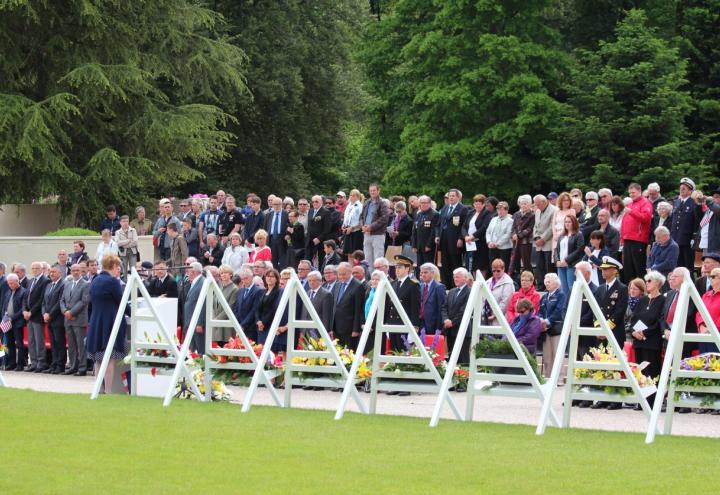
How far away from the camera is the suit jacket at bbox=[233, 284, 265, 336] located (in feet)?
71.7

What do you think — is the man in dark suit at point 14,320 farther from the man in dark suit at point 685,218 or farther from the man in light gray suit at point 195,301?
the man in dark suit at point 685,218

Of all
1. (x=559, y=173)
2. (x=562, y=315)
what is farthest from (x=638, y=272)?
(x=559, y=173)

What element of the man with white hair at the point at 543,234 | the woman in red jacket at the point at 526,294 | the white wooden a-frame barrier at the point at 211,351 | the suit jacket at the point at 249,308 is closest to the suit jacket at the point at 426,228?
the man with white hair at the point at 543,234

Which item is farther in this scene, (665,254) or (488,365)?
(665,254)

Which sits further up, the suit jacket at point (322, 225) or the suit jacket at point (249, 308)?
the suit jacket at point (322, 225)

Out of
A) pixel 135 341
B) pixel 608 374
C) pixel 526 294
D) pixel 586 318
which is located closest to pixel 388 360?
pixel 608 374

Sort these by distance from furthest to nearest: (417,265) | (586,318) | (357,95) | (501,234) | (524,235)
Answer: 1. (357,95)
2. (417,265)
3. (501,234)
4. (524,235)
5. (586,318)

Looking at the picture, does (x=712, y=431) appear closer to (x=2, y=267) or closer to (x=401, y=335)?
(x=401, y=335)

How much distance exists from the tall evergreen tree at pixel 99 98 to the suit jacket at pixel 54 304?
11.7 metres

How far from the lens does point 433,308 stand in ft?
69.0

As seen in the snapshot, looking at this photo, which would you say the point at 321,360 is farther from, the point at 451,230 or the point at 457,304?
the point at 451,230

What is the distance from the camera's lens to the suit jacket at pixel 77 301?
79.0 feet

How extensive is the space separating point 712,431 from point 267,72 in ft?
117

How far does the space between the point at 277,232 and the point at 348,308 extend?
7357 millimetres
